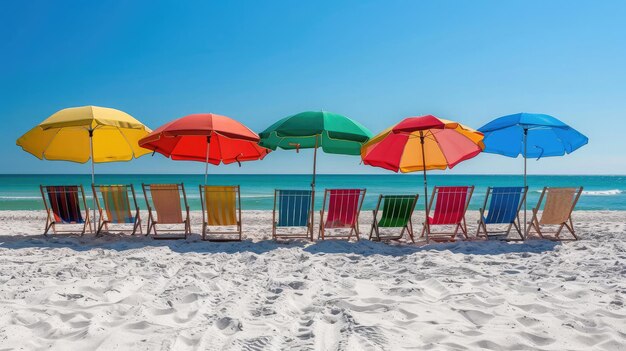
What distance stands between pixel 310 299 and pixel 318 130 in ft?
9.41

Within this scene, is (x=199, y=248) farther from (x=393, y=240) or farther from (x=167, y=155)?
(x=393, y=240)

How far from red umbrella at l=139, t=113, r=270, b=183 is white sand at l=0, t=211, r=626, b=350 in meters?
1.69

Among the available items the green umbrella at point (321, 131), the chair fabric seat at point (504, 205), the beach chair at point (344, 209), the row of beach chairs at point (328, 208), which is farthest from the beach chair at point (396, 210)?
the chair fabric seat at point (504, 205)

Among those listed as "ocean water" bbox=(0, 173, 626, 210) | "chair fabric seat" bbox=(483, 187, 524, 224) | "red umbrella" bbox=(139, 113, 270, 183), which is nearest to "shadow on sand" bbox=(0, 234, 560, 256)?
"chair fabric seat" bbox=(483, 187, 524, 224)

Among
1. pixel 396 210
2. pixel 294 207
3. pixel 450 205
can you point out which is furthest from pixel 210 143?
pixel 450 205

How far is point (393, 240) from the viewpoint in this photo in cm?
637

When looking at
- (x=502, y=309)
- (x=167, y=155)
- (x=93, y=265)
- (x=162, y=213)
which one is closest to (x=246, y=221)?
(x=167, y=155)

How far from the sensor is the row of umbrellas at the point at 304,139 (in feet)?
18.5

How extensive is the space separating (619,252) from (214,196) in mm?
5069

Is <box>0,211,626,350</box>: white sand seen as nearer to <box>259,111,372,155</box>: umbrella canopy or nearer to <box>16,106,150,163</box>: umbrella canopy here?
<box>259,111,372,155</box>: umbrella canopy

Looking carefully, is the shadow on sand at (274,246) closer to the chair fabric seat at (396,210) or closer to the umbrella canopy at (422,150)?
the chair fabric seat at (396,210)

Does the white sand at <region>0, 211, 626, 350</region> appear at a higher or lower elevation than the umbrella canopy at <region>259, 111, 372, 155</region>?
lower

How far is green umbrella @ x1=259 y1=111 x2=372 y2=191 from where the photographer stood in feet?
18.3

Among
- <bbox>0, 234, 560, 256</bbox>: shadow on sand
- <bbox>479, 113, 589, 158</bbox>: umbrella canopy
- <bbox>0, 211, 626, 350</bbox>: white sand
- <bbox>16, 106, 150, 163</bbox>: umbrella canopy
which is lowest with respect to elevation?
<bbox>0, 234, 560, 256</bbox>: shadow on sand
